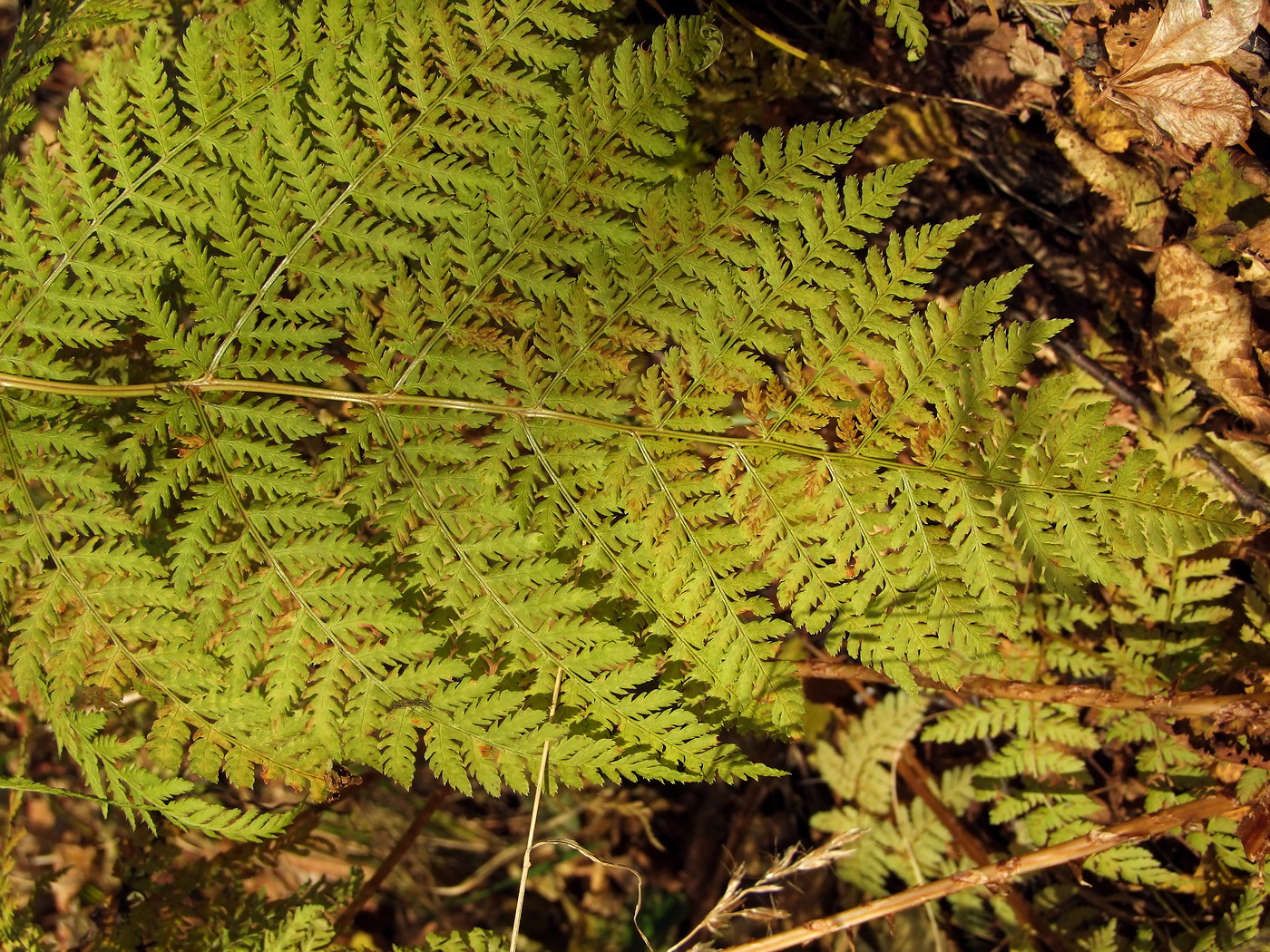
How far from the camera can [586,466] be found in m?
2.52

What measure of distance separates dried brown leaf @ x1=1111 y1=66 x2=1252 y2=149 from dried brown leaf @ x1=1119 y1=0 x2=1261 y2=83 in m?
0.04

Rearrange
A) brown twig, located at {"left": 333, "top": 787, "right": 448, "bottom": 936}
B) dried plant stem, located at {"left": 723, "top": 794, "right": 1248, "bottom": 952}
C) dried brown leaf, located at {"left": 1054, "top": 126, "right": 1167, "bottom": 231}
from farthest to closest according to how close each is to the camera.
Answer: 1. brown twig, located at {"left": 333, "top": 787, "right": 448, "bottom": 936}
2. dried brown leaf, located at {"left": 1054, "top": 126, "right": 1167, "bottom": 231}
3. dried plant stem, located at {"left": 723, "top": 794, "right": 1248, "bottom": 952}

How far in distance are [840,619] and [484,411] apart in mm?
1173

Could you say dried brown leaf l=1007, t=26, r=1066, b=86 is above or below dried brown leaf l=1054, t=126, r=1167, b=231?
above

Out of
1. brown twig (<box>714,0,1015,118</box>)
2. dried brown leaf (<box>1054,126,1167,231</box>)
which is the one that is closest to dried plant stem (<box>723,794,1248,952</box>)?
dried brown leaf (<box>1054,126,1167,231</box>)

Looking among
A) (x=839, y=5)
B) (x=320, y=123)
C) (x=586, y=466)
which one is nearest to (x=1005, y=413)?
(x=839, y=5)

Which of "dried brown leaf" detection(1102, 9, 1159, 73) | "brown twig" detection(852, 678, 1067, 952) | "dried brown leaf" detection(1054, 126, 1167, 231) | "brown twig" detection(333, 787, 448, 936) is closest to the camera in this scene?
"dried brown leaf" detection(1102, 9, 1159, 73)

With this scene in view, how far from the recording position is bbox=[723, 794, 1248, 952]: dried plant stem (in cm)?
300

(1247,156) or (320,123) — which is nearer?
(320,123)

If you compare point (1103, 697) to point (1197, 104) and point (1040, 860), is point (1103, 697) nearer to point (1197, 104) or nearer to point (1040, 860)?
point (1040, 860)

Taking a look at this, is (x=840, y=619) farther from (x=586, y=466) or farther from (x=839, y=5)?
(x=839, y=5)

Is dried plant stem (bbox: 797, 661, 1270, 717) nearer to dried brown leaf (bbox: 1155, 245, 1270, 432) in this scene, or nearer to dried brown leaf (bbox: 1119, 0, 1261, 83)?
dried brown leaf (bbox: 1155, 245, 1270, 432)

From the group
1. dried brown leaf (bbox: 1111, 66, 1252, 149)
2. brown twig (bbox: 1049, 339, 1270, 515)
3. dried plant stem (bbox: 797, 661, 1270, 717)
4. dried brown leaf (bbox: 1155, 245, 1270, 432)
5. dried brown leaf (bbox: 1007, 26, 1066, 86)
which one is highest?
dried brown leaf (bbox: 1007, 26, 1066, 86)

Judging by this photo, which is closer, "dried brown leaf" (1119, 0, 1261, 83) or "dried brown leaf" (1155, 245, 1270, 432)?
"dried brown leaf" (1119, 0, 1261, 83)
